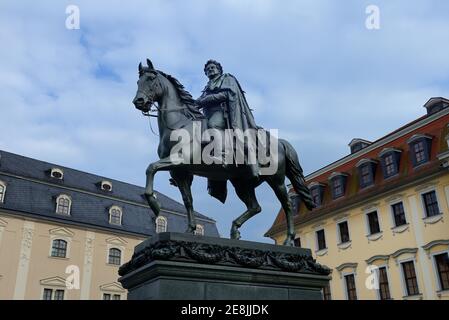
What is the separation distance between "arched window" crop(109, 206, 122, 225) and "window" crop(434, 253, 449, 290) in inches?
1058

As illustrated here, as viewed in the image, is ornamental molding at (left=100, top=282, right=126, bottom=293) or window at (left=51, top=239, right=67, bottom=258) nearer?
window at (left=51, top=239, right=67, bottom=258)

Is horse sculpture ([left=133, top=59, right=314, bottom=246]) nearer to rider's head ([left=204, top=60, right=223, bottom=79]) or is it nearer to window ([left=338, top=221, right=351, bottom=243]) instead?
rider's head ([left=204, top=60, right=223, bottom=79])

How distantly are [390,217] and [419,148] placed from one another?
487cm

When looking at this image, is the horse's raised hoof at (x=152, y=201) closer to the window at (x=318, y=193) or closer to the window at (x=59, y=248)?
the window at (x=318, y=193)

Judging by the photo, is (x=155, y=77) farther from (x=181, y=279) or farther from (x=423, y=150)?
(x=423, y=150)

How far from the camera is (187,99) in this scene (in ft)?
26.3

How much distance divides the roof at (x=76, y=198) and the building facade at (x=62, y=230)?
80mm

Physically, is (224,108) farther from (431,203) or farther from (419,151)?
(419,151)

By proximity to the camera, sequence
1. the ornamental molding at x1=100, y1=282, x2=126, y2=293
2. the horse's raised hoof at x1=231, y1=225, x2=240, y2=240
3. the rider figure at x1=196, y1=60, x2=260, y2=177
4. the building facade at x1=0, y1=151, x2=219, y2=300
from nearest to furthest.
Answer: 1. the horse's raised hoof at x1=231, y1=225, x2=240, y2=240
2. the rider figure at x1=196, y1=60, x2=260, y2=177
3. the building facade at x1=0, y1=151, x2=219, y2=300
4. the ornamental molding at x1=100, y1=282, x2=126, y2=293

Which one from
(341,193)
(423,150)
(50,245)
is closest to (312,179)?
(341,193)

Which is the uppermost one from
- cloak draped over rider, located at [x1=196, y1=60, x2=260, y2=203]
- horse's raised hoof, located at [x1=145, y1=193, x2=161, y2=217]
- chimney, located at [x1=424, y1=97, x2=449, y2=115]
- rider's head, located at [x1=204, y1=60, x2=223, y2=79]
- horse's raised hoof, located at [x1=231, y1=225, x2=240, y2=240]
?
chimney, located at [x1=424, y1=97, x2=449, y2=115]

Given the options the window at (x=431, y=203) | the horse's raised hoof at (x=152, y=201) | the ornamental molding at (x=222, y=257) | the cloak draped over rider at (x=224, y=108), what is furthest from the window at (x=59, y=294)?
the horse's raised hoof at (x=152, y=201)

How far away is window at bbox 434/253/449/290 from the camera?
1000 inches

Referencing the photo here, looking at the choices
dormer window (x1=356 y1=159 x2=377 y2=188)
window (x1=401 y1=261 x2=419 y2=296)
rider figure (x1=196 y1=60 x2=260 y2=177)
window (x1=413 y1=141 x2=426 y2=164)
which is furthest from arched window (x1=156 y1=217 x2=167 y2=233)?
rider figure (x1=196 y1=60 x2=260 y2=177)
